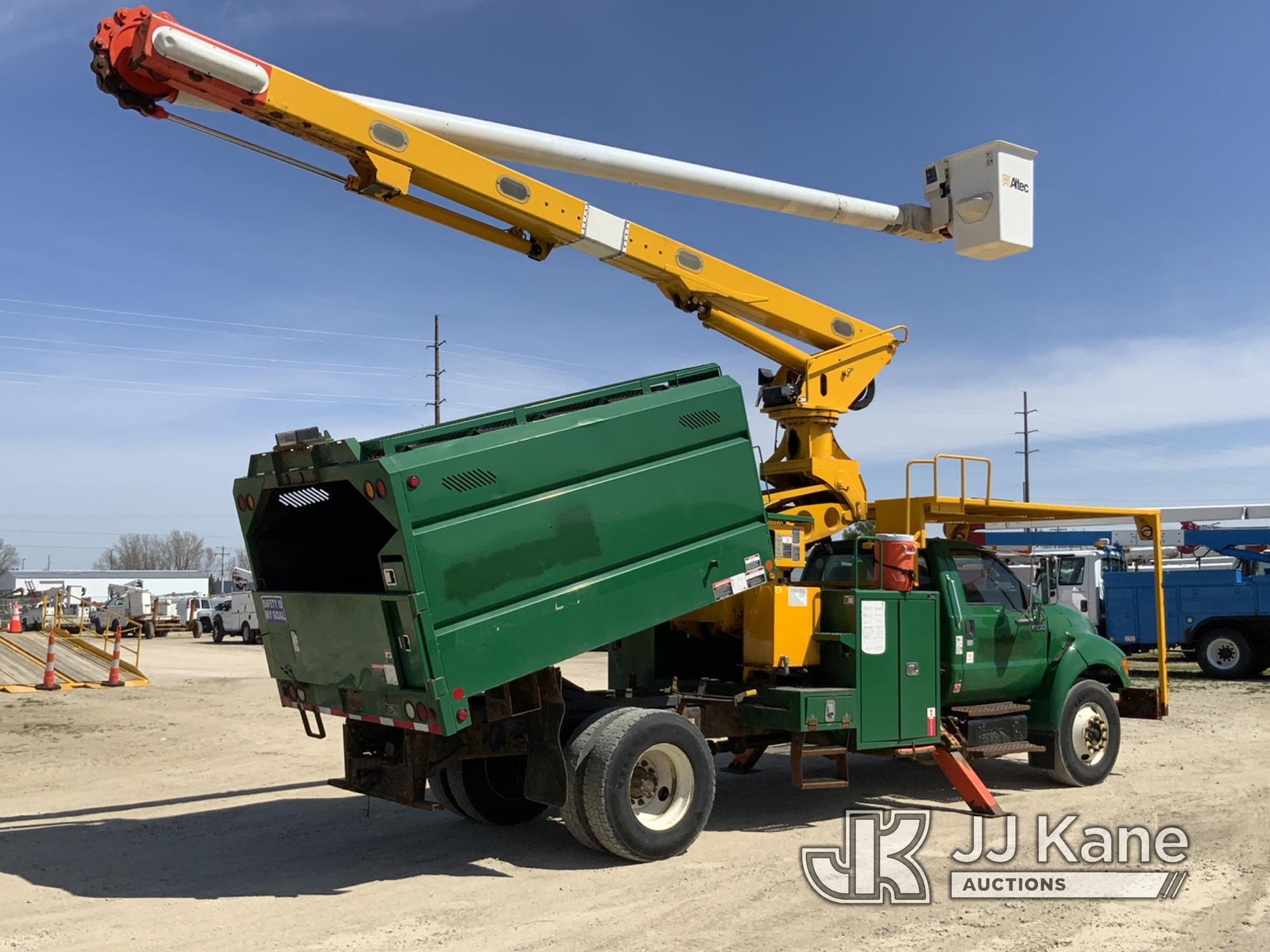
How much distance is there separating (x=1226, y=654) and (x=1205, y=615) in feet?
2.76

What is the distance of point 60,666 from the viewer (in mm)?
21344

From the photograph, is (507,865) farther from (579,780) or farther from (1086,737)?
(1086,737)

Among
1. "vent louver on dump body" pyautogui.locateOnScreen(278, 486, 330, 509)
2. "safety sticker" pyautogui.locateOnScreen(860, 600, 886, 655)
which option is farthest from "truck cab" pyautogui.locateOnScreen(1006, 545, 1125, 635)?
"vent louver on dump body" pyautogui.locateOnScreen(278, 486, 330, 509)

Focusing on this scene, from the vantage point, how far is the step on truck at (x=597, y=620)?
647 cm

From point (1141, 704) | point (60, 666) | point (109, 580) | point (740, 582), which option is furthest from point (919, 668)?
point (109, 580)

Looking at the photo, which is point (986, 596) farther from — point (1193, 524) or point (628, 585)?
point (1193, 524)

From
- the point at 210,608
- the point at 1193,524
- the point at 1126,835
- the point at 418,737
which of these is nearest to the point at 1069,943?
the point at 1126,835

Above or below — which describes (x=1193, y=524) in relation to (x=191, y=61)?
below

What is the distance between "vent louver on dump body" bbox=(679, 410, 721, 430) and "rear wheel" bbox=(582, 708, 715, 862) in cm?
196

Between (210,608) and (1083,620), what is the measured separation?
38834 mm

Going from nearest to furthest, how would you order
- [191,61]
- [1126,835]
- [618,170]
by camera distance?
[191,61]
[1126,835]
[618,170]

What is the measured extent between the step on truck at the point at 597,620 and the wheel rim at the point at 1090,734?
0.74 metres

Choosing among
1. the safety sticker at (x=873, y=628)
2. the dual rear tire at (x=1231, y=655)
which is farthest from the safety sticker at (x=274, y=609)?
the dual rear tire at (x=1231, y=655)

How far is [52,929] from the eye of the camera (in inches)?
231
